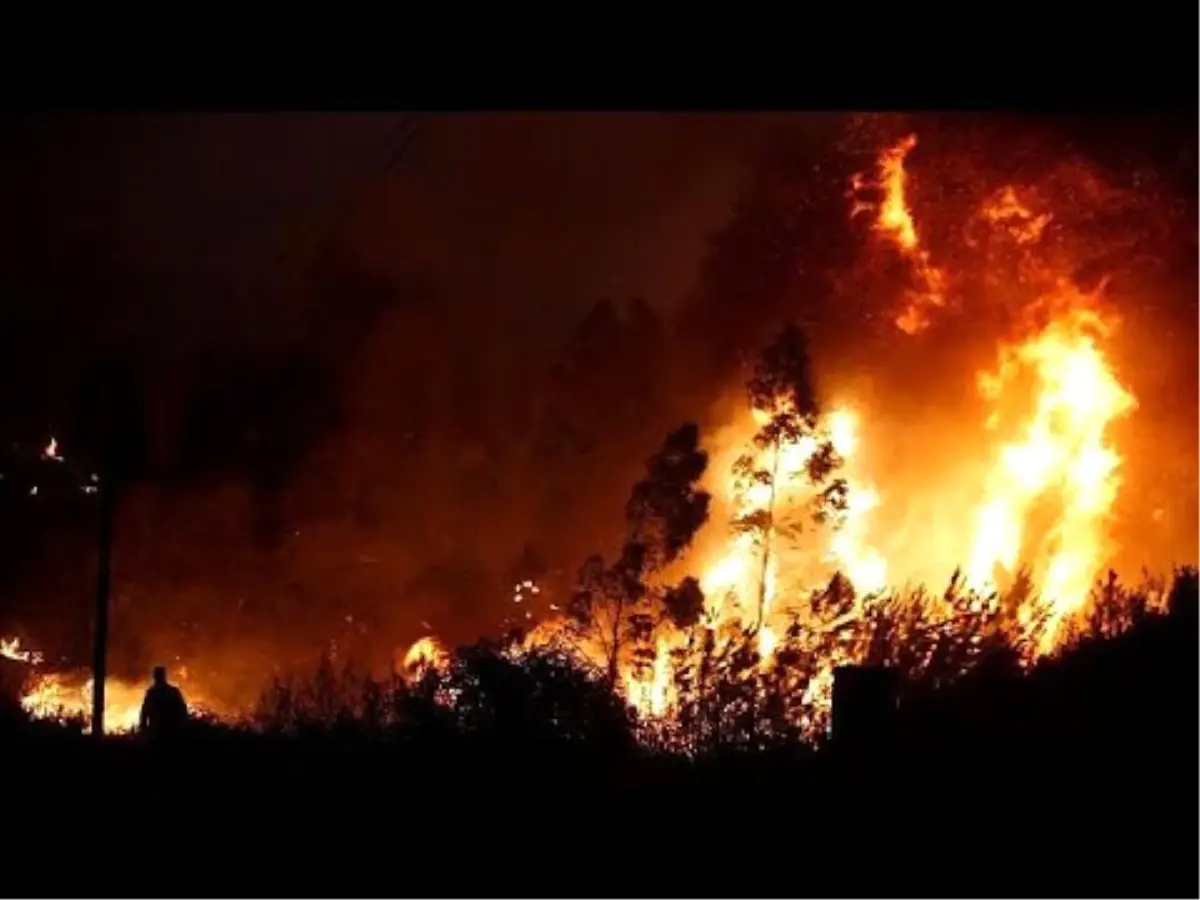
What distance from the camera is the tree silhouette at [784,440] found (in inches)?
880

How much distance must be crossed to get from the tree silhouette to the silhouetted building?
546 inches

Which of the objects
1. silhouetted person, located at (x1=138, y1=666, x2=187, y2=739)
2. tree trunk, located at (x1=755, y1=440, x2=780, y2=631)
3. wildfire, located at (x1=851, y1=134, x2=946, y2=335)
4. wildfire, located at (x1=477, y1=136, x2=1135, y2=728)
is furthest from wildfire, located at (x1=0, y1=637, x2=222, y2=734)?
wildfire, located at (x1=851, y1=134, x2=946, y2=335)

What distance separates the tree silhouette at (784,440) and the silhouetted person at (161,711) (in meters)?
10.8

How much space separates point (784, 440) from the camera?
22.6 meters

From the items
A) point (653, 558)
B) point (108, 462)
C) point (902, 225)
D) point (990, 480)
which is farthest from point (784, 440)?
point (108, 462)

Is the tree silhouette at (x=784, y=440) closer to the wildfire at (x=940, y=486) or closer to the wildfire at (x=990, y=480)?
the wildfire at (x=940, y=486)

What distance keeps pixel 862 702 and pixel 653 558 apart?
46.6 feet

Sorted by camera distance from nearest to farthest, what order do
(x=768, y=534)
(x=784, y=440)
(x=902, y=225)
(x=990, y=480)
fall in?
(x=768, y=534) < (x=784, y=440) < (x=990, y=480) < (x=902, y=225)

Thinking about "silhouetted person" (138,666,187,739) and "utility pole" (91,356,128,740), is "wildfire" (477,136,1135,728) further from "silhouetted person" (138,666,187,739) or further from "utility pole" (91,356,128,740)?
"silhouetted person" (138,666,187,739)

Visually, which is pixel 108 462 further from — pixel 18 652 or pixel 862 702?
pixel 862 702

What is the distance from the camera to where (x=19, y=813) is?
746cm

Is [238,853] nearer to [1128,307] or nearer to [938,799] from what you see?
[938,799]

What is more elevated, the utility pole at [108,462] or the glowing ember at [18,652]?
the utility pole at [108,462]

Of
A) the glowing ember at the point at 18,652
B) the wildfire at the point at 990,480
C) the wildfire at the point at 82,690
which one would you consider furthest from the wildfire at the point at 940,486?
the glowing ember at the point at 18,652
